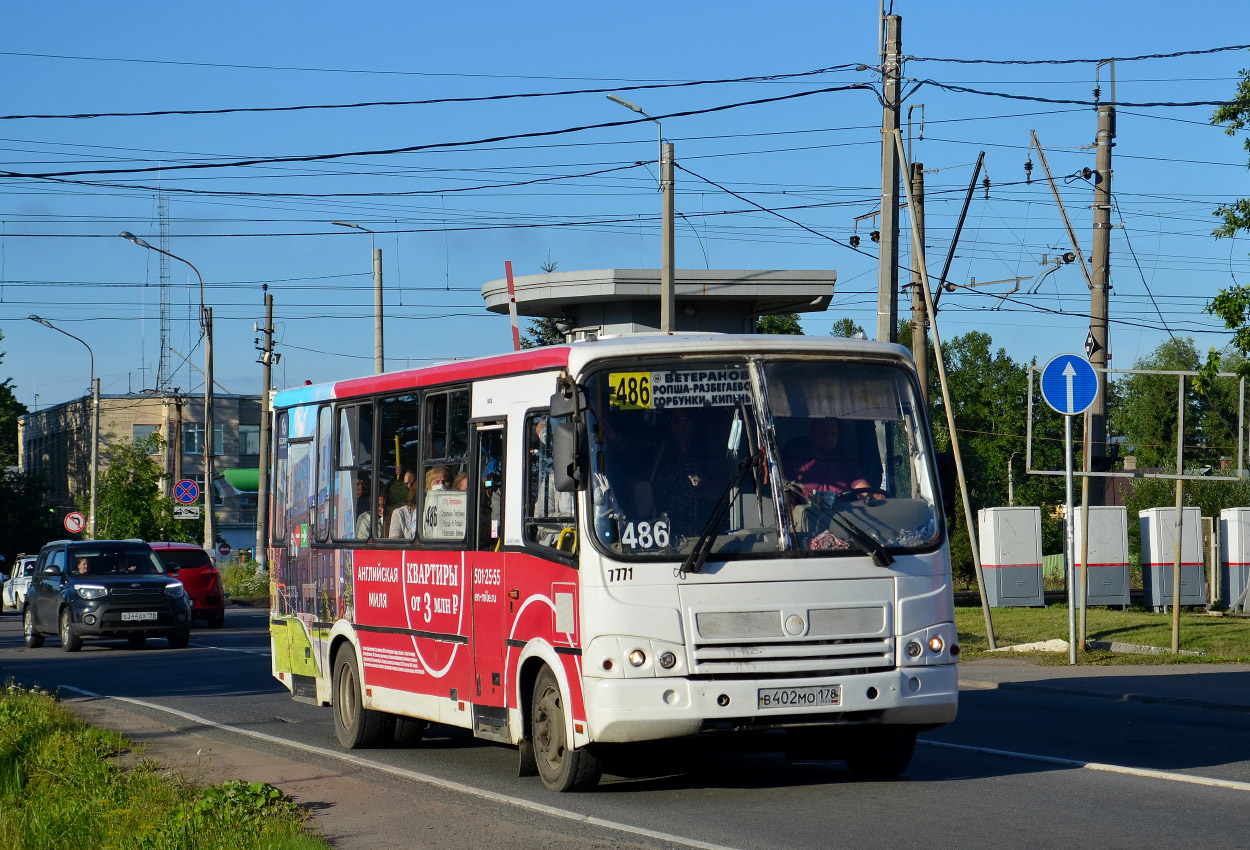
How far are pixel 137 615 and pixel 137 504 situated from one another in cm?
2405

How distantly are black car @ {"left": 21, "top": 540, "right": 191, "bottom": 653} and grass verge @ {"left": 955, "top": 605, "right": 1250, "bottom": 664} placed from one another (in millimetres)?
12944

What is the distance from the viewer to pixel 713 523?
30.8ft

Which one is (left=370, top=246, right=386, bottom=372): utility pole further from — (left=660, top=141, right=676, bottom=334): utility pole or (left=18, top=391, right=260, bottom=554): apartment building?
(left=18, top=391, right=260, bottom=554): apartment building

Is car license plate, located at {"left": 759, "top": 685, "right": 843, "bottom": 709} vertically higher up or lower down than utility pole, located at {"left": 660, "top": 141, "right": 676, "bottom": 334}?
lower down

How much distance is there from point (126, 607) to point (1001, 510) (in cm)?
1531

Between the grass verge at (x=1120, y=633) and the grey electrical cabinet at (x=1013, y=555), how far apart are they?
2.31 metres

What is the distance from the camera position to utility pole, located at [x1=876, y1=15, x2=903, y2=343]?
69.7 ft

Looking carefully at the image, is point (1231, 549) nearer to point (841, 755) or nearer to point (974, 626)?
point (974, 626)

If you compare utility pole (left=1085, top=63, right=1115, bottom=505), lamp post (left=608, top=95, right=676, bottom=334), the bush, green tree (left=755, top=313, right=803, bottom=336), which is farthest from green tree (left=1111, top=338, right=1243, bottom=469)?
lamp post (left=608, top=95, right=676, bottom=334)

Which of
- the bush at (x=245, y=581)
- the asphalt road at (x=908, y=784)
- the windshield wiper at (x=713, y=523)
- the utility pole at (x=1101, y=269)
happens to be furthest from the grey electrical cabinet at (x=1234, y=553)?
the bush at (x=245, y=581)

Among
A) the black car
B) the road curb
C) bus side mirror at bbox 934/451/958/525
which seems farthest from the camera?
the black car

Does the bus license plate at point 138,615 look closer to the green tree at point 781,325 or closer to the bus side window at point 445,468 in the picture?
the bus side window at point 445,468

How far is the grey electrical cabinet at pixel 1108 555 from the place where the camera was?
30047mm

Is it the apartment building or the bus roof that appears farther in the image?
the apartment building
